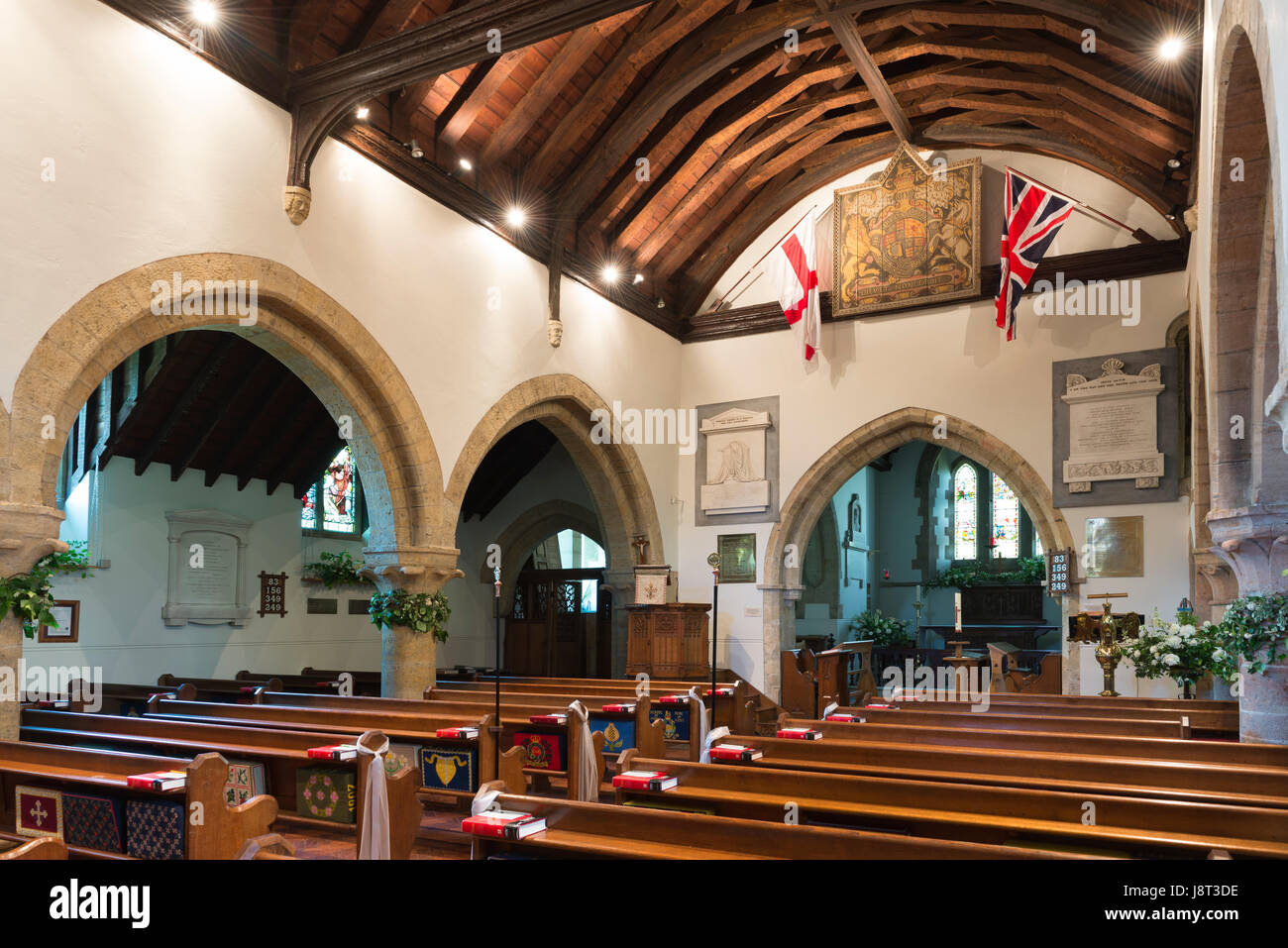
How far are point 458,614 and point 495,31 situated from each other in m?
9.42

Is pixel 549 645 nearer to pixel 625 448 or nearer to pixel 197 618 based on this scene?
pixel 625 448

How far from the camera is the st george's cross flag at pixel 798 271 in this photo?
37.0 ft

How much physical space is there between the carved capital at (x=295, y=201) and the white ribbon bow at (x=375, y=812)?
15.1ft

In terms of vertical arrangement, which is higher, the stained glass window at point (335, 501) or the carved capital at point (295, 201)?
the carved capital at point (295, 201)

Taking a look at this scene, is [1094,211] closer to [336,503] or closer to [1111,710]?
[1111,710]

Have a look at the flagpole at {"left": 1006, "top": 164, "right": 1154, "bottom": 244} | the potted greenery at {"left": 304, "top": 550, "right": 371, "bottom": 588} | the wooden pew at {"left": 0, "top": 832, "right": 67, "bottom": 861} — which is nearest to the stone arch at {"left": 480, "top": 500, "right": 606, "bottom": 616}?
the potted greenery at {"left": 304, "top": 550, "right": 371, "bottom": 588}

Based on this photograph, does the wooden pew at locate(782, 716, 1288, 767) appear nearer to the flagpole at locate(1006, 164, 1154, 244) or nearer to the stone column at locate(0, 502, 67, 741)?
the stone column at locate(0, 502, 67, 741)

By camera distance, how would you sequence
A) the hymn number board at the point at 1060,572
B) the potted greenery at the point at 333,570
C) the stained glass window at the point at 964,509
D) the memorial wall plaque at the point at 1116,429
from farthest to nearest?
the stained glass window at the point at 964,509 < the potted greenery at the point at 333,570 < the hymn number board at the point at 1060,572 < the memorial wall plaque at the point at 1116,429

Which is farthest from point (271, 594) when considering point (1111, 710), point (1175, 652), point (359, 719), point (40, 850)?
point (1175, 652)

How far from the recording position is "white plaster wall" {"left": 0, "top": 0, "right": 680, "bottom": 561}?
5.79m

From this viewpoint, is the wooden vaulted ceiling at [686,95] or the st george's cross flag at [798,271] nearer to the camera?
the wooden vaulted ceiling at [686,95]

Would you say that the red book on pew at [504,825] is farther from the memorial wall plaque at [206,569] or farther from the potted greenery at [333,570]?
the potted greenery at [333,570]

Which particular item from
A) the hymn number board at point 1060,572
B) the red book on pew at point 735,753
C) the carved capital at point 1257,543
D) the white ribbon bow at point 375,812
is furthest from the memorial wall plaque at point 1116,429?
the white ribbon bow at point 375,812

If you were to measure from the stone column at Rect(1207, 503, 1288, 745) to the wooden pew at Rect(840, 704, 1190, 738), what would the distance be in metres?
0.37
